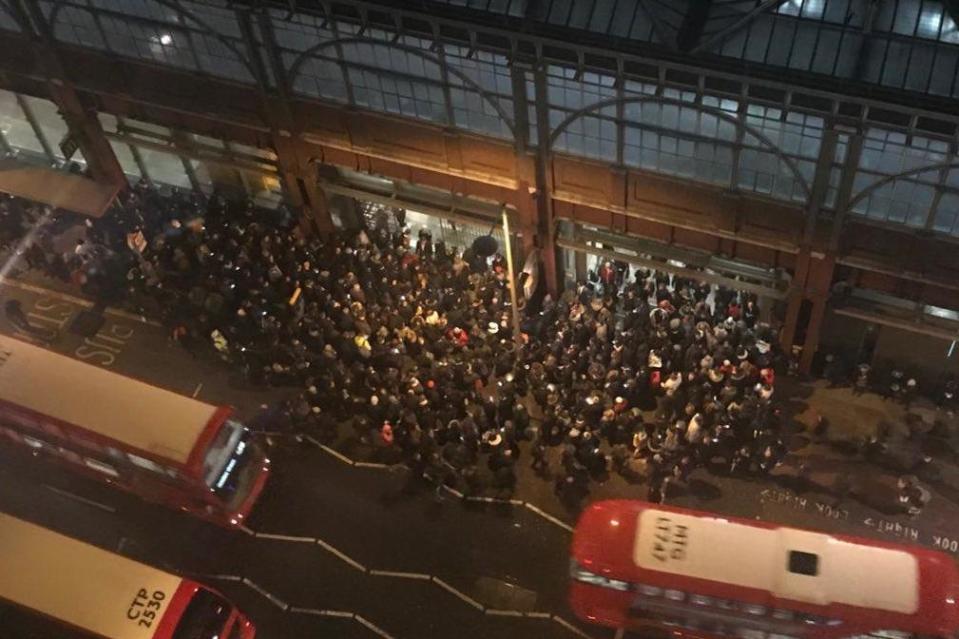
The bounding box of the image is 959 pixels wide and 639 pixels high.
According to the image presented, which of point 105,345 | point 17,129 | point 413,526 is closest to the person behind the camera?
point 413,526

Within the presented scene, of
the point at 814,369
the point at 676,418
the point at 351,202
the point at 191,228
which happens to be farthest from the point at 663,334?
the point at 191,228

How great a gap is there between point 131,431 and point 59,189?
12.6 meters

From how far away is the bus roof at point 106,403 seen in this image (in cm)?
2441

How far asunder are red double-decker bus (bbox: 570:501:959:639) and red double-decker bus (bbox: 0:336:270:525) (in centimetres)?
952

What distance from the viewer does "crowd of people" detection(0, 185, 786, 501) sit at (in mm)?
26703

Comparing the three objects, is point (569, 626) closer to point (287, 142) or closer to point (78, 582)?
point (78, 582)

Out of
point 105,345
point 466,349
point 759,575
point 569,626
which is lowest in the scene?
point 569,626

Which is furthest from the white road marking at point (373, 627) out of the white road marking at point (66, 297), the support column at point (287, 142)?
the support column at point (287, 142)

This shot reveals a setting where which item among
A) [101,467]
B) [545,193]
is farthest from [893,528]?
[101,467]

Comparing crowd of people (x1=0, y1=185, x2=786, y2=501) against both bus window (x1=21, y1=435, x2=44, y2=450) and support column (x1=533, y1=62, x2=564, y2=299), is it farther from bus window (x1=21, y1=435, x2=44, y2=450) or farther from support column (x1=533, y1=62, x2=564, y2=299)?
bus window (x1=21, y1=435, x2=44, y2=450)

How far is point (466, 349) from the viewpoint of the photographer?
28.4 metres

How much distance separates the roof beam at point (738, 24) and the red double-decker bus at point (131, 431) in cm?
1440

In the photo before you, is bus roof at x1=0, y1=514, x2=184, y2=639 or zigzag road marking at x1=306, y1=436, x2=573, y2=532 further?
zigzag road marking at x1=306, y1=436, x2=573, y2=532

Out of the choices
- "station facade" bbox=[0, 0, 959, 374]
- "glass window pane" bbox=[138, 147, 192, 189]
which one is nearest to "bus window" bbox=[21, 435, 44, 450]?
"station facade" bbox=[0, 0, 959, 374]
